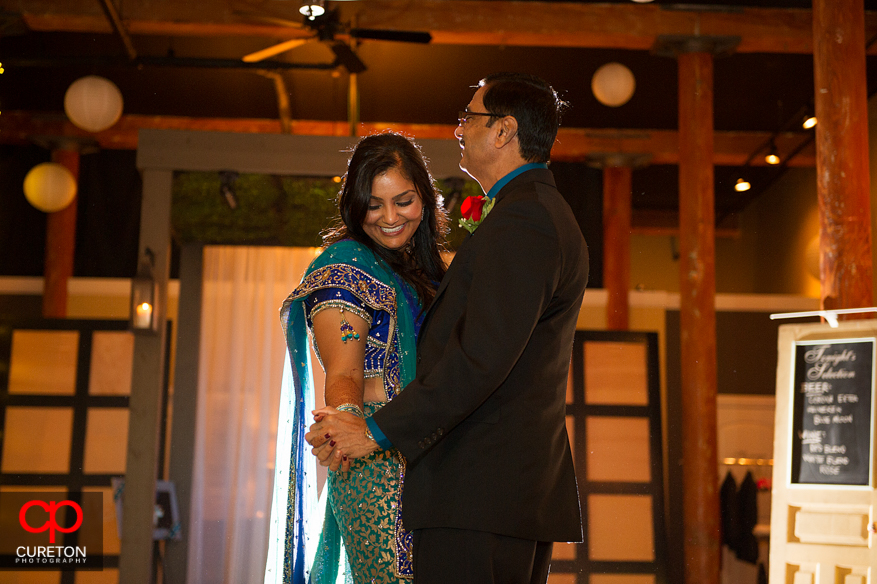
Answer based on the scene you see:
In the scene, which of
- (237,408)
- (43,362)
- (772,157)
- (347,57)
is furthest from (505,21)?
(43,362)

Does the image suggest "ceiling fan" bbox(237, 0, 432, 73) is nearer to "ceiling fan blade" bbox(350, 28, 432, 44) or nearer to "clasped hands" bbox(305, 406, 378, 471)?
"ceiling fan blade" bbox(350, 28, 432, 44)

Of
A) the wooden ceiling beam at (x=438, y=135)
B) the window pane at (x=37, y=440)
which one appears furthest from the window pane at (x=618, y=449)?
the window pane at (x=37, y=440)

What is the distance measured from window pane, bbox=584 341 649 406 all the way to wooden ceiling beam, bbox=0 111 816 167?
1.50m

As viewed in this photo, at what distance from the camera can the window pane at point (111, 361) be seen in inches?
221

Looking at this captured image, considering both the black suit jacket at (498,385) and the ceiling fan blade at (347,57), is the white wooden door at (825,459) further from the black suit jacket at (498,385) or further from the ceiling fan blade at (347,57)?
the ceiling fan blade at (347,57)

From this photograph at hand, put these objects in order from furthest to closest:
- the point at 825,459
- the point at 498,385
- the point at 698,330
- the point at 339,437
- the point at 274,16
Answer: the point at 698,330 < the point at 274,16 < the point at 825,459 < the point at 339,437 < the point at 498,385

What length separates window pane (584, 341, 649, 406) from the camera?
5.60 meters

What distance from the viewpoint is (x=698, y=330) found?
5266 mm

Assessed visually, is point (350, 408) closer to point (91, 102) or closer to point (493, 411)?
point (493, 411)

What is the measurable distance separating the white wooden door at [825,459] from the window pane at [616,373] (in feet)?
5.34

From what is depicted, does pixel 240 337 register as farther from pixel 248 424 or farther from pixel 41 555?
pixel 41 555

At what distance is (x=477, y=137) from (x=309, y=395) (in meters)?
0.77

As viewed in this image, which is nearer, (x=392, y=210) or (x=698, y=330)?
(x=392, y=210)

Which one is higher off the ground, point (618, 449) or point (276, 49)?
point (276, 49)
